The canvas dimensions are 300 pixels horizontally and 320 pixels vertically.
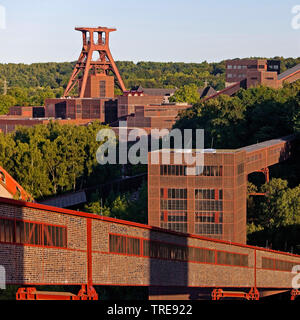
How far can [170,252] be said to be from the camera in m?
35.1

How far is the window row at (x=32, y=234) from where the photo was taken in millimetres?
23938

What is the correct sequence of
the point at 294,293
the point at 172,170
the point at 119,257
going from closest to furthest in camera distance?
the point at 119,257
the point at 294,293
the point at 172,170

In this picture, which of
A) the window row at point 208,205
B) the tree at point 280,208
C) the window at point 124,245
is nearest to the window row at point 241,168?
the window row at point 208,205

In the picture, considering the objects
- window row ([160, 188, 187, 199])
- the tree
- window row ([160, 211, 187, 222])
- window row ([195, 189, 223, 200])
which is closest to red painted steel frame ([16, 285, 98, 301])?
window row ([160, 188, 187, 199])

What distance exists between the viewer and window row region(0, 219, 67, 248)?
23938 millimetres

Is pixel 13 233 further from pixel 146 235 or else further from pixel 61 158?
pixel 61 158

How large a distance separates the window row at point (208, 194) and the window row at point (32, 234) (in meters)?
29.7

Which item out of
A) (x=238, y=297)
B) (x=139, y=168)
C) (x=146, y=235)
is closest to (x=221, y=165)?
(x=238, y=297)

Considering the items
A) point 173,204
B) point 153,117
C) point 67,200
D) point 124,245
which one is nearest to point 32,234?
point 124,245

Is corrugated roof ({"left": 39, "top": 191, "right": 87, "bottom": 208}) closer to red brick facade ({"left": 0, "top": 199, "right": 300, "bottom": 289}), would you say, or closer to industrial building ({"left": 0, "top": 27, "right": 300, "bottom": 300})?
industrial building ({"left": 0, "top": 27, "right": 300, "bottom": 300})

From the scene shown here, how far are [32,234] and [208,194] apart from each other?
31.9m

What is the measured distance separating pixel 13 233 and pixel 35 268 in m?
1.66

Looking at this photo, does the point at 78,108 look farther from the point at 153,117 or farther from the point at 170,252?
the point at 170,252

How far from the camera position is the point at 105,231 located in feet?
95.4
